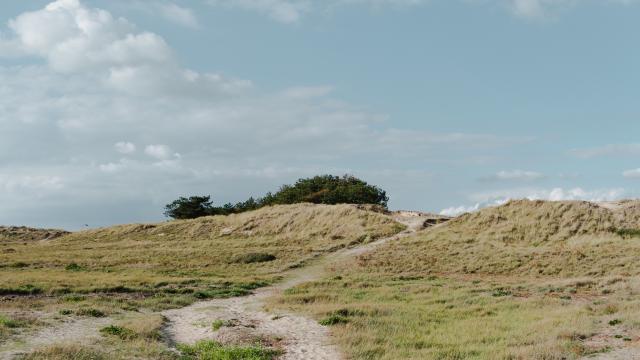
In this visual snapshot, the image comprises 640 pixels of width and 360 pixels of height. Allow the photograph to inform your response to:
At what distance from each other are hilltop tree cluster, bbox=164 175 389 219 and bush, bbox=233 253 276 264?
4192 centimetres

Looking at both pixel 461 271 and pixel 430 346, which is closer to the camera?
pixel 430 346

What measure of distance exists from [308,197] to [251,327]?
242 feet

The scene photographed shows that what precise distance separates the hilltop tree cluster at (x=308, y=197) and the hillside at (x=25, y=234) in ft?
56.6

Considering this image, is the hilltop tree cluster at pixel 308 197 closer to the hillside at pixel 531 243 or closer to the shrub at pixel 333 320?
the hillside at pixel 531 243

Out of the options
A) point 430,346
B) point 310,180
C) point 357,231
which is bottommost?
point 430,346

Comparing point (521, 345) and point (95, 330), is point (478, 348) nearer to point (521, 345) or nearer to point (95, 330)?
point (521, 345)

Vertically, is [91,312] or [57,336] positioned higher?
[91,312]

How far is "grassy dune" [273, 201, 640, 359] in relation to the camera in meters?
18.7

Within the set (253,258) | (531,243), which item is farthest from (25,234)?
(531,243)

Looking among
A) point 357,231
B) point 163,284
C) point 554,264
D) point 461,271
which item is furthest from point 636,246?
point 163,284

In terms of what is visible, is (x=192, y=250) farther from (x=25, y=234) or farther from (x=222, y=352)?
(x=25, y=234)

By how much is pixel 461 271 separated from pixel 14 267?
112 feet

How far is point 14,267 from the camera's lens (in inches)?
1853

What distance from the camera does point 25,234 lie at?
305 feet
